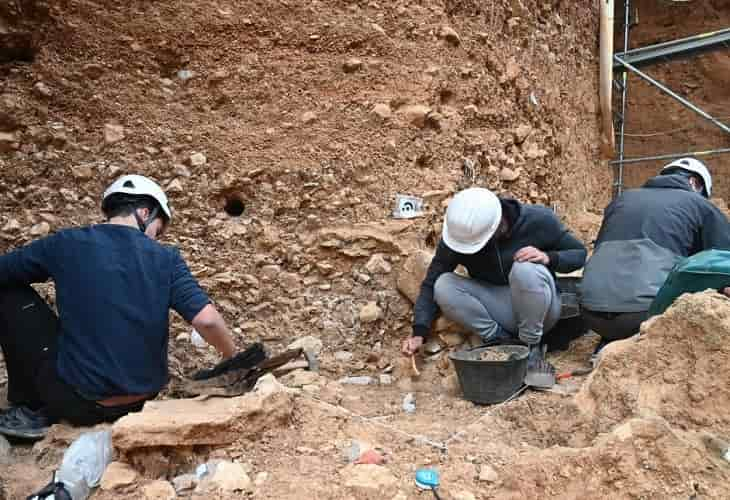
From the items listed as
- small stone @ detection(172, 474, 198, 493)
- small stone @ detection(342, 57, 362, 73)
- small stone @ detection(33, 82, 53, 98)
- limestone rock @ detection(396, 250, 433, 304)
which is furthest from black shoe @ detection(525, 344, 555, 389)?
small stone @ detection(33, 82, 53, 98)

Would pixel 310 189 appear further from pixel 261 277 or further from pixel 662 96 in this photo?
pixel 662 96

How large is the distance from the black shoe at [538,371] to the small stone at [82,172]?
8.65 ft

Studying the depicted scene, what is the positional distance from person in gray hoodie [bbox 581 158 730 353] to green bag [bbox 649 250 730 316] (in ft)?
0.74

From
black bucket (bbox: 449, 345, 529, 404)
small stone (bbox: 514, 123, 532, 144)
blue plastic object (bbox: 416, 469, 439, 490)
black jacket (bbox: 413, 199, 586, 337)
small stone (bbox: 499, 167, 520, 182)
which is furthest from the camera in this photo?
small stone (bbox: 514, 123, 532, 144)

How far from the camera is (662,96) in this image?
789 cm

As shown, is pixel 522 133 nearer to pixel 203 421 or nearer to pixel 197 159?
pixel 197 159

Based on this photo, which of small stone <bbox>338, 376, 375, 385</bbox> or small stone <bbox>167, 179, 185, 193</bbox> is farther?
small stone <bbox>167, 179, 185, 193</bbox>

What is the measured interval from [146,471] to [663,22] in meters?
8.58

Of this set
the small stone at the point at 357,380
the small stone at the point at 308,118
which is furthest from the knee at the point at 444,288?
the small stone at the point at 308,118

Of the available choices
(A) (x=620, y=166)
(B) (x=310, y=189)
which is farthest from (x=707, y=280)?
(A) (x=620, y=166)

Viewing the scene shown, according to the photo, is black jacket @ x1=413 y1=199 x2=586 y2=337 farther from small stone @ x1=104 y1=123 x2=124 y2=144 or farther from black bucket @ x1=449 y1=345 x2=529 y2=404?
small stone @ x1=104 y1=123 x2=124 y2=144

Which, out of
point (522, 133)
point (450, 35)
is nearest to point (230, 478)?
point (450, 35)

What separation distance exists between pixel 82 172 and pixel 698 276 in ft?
10.5

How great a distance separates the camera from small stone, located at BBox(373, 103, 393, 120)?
359 centimetres
